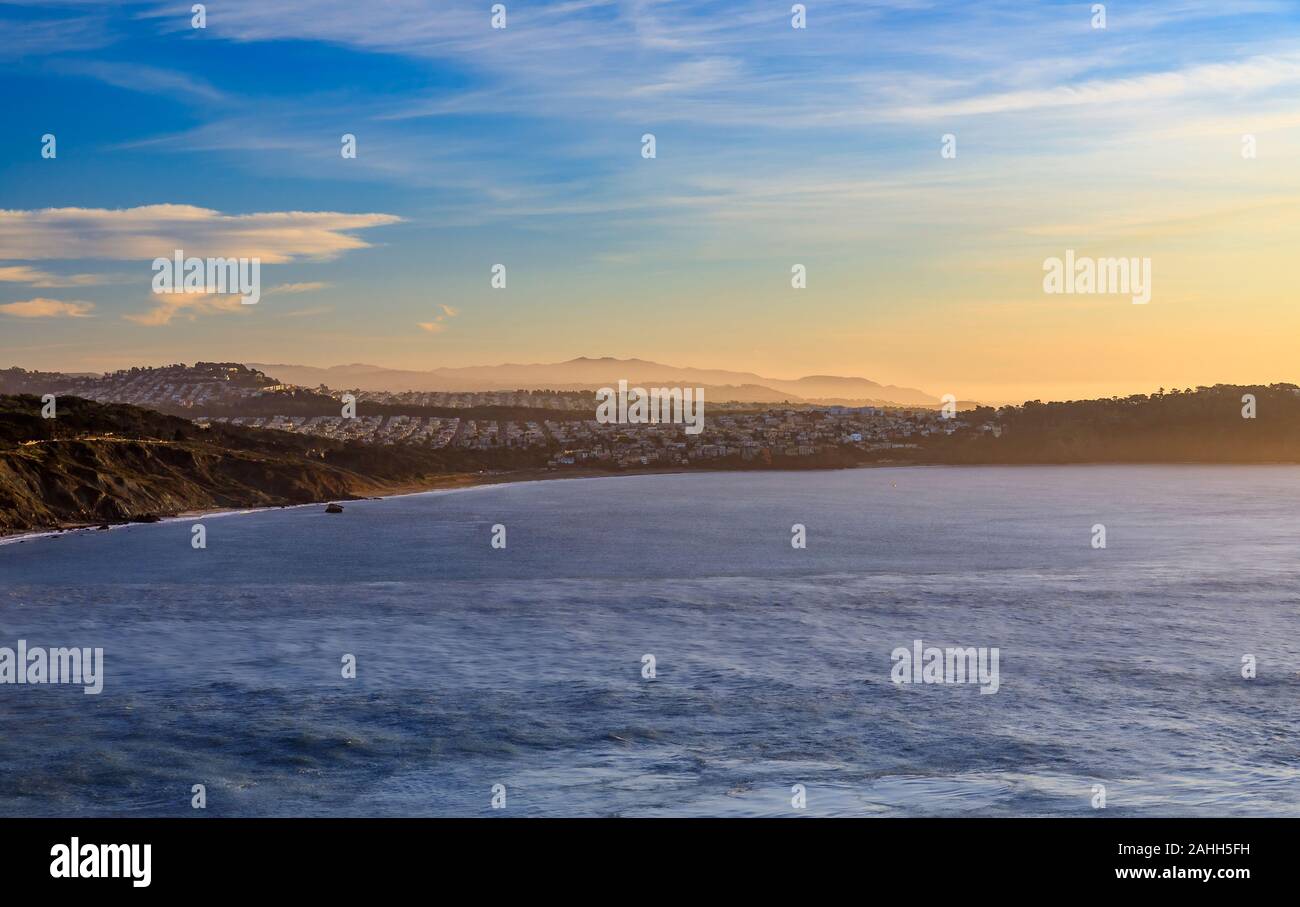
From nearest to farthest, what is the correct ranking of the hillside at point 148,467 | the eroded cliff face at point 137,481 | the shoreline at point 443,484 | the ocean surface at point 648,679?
1. the ocean surface at point 648,679
2. the shoreline at point 443,484
3. the eroded cliff face at point 137,481
4. the hillside at point 148,467

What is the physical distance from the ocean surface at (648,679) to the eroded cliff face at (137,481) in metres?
6.87

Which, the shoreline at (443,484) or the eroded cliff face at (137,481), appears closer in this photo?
the shoreline at (443,484)

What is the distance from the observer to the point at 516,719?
25.1 metres

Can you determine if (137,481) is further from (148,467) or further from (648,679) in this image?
(648,679)

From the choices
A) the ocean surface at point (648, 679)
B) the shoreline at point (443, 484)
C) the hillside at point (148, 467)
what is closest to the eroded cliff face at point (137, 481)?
the hillside at point (148, 467)

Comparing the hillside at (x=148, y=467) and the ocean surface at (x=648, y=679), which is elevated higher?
the hillside at (x=148, y=467)

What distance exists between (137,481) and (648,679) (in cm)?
7424

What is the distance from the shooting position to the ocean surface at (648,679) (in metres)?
19.3

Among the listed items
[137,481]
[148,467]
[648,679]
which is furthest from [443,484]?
[648,679]

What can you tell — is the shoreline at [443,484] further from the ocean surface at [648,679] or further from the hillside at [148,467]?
the ocean surface at [648,679]

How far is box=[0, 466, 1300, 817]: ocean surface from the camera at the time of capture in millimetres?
19297

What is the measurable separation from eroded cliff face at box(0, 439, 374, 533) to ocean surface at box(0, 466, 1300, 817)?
22.5ft
